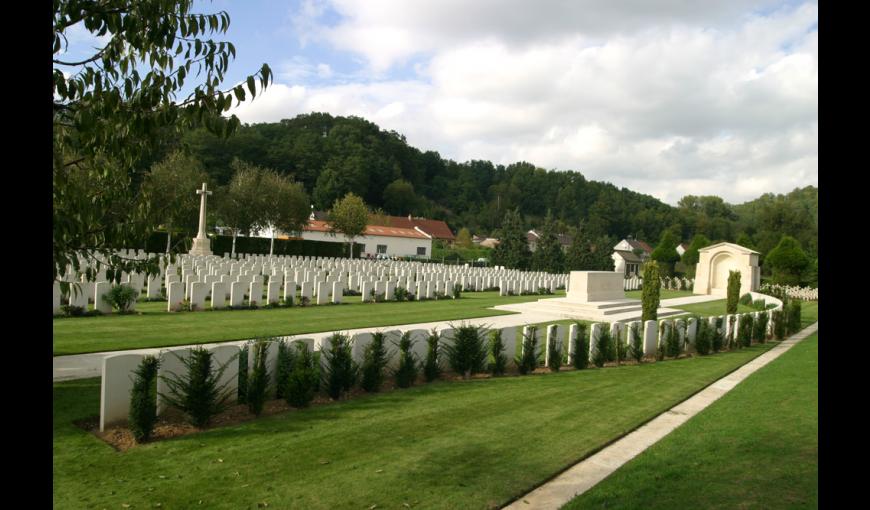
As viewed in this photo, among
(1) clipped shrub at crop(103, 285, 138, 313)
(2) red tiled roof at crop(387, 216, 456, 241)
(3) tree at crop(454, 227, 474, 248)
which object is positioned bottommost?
(1) clipped shrub at crop(103, 285, 138, 313)

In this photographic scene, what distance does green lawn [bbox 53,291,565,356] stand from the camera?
10305 mm

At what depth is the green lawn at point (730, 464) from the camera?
4.77 m

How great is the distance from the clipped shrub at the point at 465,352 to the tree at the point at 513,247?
37.0 meters

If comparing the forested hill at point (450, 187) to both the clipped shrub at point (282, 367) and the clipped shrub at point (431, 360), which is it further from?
the clipped shrub at point (282, 367)

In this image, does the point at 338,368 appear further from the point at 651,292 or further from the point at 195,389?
the point at 651,292

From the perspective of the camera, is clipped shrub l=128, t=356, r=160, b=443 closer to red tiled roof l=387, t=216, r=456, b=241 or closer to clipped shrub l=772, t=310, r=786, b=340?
clipped shrub l=772, t=310, r=786, b=340

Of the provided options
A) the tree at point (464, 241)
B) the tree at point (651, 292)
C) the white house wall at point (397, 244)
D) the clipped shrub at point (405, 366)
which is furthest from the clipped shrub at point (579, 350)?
the tree at point (464, 241)

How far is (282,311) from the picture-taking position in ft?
52.2

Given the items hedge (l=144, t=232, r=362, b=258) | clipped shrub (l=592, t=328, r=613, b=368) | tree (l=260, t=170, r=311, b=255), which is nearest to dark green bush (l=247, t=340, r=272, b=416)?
clipped shrub (l=592, t=328, r=613, b=368)

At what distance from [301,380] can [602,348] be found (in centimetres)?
650

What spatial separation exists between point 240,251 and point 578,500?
139ft

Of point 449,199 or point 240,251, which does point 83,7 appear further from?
point 449,199

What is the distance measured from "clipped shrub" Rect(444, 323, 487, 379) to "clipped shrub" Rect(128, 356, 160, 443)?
465cm
